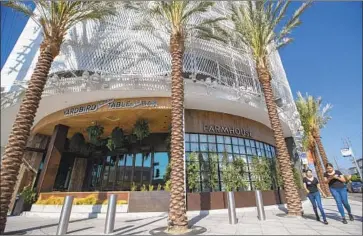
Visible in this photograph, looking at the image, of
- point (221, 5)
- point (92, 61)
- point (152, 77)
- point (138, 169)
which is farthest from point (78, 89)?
point (221, 5)

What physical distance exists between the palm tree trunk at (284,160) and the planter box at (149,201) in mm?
5726

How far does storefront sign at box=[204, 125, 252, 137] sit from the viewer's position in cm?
1493

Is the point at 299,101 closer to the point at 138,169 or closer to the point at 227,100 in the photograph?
the point at 227,100

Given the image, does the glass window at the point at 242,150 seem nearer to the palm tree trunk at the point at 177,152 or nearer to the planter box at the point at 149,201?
the planter box at the point at 149,201

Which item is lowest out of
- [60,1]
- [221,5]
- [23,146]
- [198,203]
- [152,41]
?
[198,203]

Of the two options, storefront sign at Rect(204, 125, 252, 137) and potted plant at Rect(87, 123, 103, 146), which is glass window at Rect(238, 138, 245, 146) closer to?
storefront sign at Rect(204, 125, 252, 137)

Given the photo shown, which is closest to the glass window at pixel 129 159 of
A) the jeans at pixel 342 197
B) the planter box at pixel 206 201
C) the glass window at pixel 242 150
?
the planter box at pixel 206 201

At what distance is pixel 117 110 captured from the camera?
544 inches

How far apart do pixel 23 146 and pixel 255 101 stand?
12935mm

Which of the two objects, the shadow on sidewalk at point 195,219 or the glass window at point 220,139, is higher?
the glass window at point 220,139

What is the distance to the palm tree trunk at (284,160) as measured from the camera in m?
9.20

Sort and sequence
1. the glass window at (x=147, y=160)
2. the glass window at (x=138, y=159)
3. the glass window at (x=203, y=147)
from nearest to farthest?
1. the glass window at (x=203, y=147)
2. the glass window at (x=147, y=160)
3. the glass window at (x=138, y=159)

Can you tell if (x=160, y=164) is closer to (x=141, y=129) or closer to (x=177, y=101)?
(x=141, y=129)

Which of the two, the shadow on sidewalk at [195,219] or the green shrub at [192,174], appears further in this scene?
the green shrub at [192,174]
